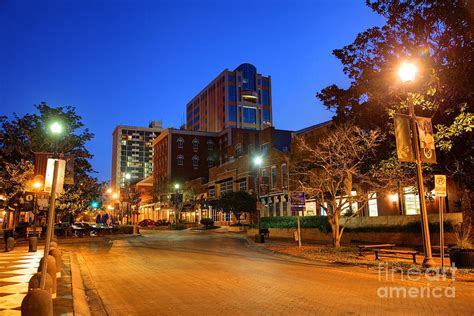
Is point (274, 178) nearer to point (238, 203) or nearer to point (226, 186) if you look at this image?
point (238, 203)

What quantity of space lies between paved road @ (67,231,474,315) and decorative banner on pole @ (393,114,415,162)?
13.5 ft

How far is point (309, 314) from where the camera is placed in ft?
24.6

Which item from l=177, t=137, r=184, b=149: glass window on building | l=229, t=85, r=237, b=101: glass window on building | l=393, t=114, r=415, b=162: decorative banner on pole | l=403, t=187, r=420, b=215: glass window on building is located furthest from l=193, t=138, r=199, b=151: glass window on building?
l=393, t=114, r=415, b=162: decorative banner on pole

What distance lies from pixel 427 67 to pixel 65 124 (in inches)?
1116

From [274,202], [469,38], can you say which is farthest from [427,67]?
[274,202]

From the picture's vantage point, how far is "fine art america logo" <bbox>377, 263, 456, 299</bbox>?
367 inches

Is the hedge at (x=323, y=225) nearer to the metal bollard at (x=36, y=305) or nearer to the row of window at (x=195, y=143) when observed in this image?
the metal bollard at (x=36, y=305)

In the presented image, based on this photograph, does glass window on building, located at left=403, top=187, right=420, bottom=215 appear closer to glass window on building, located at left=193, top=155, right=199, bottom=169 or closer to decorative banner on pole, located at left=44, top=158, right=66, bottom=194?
decorative banner on pole, located at left=44, top=158, right=66, bottom=194

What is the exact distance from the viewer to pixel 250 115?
121500 mm

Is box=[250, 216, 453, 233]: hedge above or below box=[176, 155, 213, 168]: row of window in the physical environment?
below

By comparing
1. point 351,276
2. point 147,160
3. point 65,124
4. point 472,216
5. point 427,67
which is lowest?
point 351,276

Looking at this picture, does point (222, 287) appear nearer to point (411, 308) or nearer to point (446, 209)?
point (411, 308)

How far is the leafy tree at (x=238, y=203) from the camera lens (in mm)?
46250

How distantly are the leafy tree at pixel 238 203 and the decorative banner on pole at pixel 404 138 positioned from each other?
109 ft
